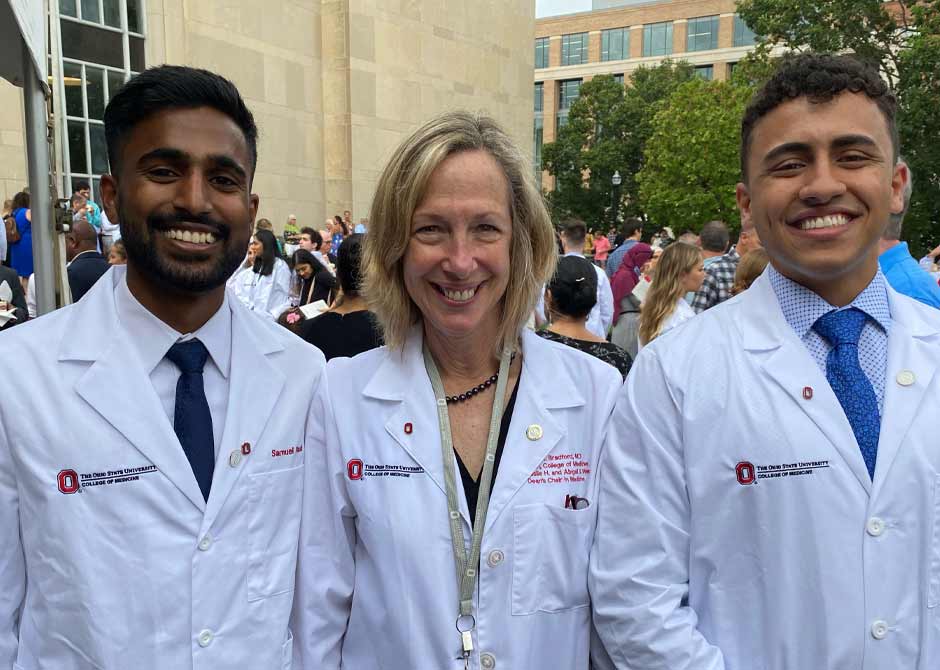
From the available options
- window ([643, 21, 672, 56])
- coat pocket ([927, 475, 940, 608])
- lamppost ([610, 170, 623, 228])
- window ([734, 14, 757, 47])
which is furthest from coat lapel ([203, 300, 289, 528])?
window ([643, 21, 672, 56])

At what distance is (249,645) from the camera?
1920mm

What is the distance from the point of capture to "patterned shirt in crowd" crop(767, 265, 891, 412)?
1.92m

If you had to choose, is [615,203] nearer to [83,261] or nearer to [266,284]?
[266,284]

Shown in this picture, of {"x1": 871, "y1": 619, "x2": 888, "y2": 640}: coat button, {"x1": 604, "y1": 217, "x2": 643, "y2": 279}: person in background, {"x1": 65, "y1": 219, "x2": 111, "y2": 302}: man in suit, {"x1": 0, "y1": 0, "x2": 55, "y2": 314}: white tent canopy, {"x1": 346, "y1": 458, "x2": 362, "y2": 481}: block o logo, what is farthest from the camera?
{"x1": 604, "y1": 217, "x2": 643, "y2": 279}: person in background

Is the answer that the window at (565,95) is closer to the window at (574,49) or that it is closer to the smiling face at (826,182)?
the window at (574,49)

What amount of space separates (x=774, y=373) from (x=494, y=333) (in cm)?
76

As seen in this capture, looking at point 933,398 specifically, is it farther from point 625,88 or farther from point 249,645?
point 625,88

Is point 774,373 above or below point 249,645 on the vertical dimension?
above

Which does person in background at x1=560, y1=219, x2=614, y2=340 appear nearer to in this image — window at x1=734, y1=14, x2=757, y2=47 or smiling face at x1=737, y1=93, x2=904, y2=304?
smiling face at x1=737, y1=93, x2=904, y2=304

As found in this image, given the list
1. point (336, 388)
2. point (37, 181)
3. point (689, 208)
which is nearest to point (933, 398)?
point (336, 388)

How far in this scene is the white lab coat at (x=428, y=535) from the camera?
76.2 inches

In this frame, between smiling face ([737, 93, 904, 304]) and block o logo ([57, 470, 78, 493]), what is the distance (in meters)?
1.75

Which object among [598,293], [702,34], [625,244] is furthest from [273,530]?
[702,34]

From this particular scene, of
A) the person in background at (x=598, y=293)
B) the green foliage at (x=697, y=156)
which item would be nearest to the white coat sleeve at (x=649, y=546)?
the person in background at (x=598, y=293)
